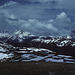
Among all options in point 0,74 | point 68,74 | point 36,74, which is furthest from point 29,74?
point 68,74

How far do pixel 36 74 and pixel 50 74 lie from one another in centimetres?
741

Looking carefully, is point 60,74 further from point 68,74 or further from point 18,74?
point 18,74

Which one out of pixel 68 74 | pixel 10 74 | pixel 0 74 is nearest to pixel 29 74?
pixel 10 74

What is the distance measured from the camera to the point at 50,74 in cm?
6719

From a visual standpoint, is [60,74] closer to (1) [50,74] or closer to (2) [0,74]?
(1) [50,74]

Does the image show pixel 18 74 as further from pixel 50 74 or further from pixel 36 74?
pixel 50 74

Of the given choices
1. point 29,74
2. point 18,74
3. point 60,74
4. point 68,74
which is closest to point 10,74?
point 18,74

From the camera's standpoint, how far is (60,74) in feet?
219

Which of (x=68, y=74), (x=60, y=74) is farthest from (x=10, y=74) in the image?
(x=68, y=74)

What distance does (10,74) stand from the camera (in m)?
69.2

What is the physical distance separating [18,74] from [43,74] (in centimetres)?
1346

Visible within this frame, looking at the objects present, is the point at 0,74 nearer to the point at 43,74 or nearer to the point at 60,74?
the point at 43,74

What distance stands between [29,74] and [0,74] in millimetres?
15724

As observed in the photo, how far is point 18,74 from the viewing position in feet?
225
